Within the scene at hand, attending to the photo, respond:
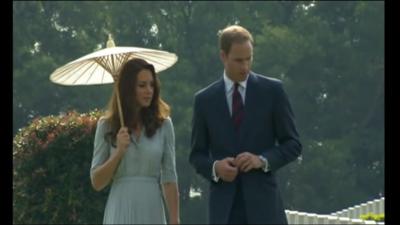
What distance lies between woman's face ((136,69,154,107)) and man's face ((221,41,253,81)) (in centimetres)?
72

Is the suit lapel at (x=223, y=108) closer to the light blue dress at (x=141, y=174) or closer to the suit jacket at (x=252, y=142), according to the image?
the suit jacket at (x=252, y=142)

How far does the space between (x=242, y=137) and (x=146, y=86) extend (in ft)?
2.69

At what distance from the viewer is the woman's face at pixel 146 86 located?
7.14 m

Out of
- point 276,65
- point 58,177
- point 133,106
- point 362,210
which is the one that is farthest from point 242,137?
point 276,65

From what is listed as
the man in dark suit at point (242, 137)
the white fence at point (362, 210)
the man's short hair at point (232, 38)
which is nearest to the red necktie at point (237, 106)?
the man in dark suit at point (242, 137)

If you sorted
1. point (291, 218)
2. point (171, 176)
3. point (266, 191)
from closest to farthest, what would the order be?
point (266, 191) < point (171, 176) < point (291, 218)

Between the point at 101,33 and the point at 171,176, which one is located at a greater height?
the point at 101,33

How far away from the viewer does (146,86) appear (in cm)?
715

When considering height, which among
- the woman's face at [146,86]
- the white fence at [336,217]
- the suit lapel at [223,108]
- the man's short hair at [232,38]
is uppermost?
Result: the man's short hair at [232,38]

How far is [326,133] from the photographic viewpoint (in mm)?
38688

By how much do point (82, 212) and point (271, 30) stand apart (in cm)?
2605

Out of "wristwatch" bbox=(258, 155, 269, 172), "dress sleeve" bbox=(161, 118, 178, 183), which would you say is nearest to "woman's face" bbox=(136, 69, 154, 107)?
"dress sleeve" bbox=(161, 118, 178, 183)

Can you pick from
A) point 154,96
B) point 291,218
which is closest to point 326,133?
point 291,218
